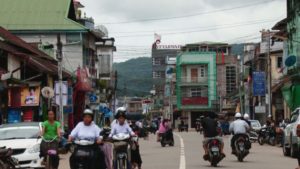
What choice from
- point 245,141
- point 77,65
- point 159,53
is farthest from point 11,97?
point 159,53

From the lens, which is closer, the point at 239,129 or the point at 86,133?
the point at 86,133

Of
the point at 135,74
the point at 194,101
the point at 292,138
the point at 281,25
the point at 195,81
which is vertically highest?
the point at 281,25

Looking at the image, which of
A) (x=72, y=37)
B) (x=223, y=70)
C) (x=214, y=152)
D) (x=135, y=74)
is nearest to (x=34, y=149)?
(x=214, y=152)

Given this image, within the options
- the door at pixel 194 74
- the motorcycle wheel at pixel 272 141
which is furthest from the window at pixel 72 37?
the door at pixel 194 74

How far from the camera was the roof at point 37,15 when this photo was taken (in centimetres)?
6034

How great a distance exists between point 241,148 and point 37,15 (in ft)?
123

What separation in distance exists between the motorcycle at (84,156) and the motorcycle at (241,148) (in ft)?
40.7

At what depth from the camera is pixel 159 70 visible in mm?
175875

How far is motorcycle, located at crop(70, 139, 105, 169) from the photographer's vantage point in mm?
15336

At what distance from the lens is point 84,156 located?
605 inches

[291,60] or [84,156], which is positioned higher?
[291,60]

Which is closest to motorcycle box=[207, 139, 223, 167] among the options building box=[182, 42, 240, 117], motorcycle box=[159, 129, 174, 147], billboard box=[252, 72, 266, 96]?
motorcycle box=[159, 129, 174, 147]

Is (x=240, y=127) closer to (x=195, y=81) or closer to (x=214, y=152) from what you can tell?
(x=214, y=152)

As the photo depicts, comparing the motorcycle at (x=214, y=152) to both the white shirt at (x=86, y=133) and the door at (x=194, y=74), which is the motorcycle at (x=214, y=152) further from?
A: the door at (x=194, y=74)
